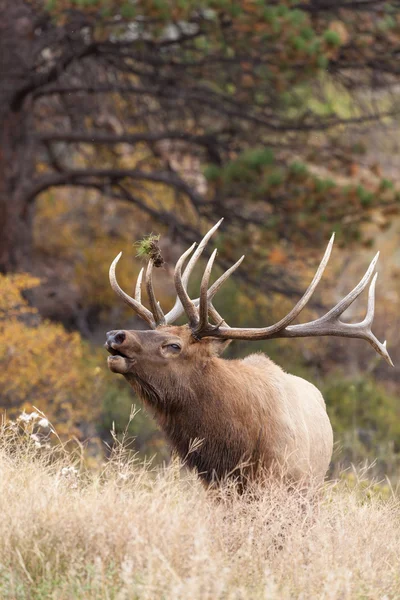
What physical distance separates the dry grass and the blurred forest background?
5543mm

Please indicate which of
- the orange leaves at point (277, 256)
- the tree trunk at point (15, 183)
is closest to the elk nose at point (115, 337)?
the orange leaves at point (277, 256)

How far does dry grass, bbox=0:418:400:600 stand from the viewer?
4051 millimetres

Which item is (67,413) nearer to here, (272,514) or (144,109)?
(144,109)

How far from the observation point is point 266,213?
1321cm

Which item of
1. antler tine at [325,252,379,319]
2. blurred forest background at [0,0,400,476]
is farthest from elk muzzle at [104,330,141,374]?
blurred forest background at [0,0,400,476]

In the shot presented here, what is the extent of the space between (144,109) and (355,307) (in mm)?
6840

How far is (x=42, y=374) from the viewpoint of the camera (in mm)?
10805

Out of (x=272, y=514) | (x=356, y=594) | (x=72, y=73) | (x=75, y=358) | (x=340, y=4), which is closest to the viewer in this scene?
(x=356, y=594)

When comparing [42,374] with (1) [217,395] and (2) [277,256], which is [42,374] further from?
(1) [217,395]

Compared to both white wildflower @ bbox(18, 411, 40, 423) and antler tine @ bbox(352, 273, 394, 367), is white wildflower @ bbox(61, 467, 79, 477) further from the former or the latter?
antler tine @ bbox(352, 273, 394, 367)

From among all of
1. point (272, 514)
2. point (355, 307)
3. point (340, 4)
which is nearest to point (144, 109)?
point (340, 4)

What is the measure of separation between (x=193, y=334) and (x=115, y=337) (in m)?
0.62

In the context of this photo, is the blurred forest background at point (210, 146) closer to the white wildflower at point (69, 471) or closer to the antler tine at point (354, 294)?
the antler tine at point (354, 294)

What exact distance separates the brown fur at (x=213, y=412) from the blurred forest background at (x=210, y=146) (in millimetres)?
4567
